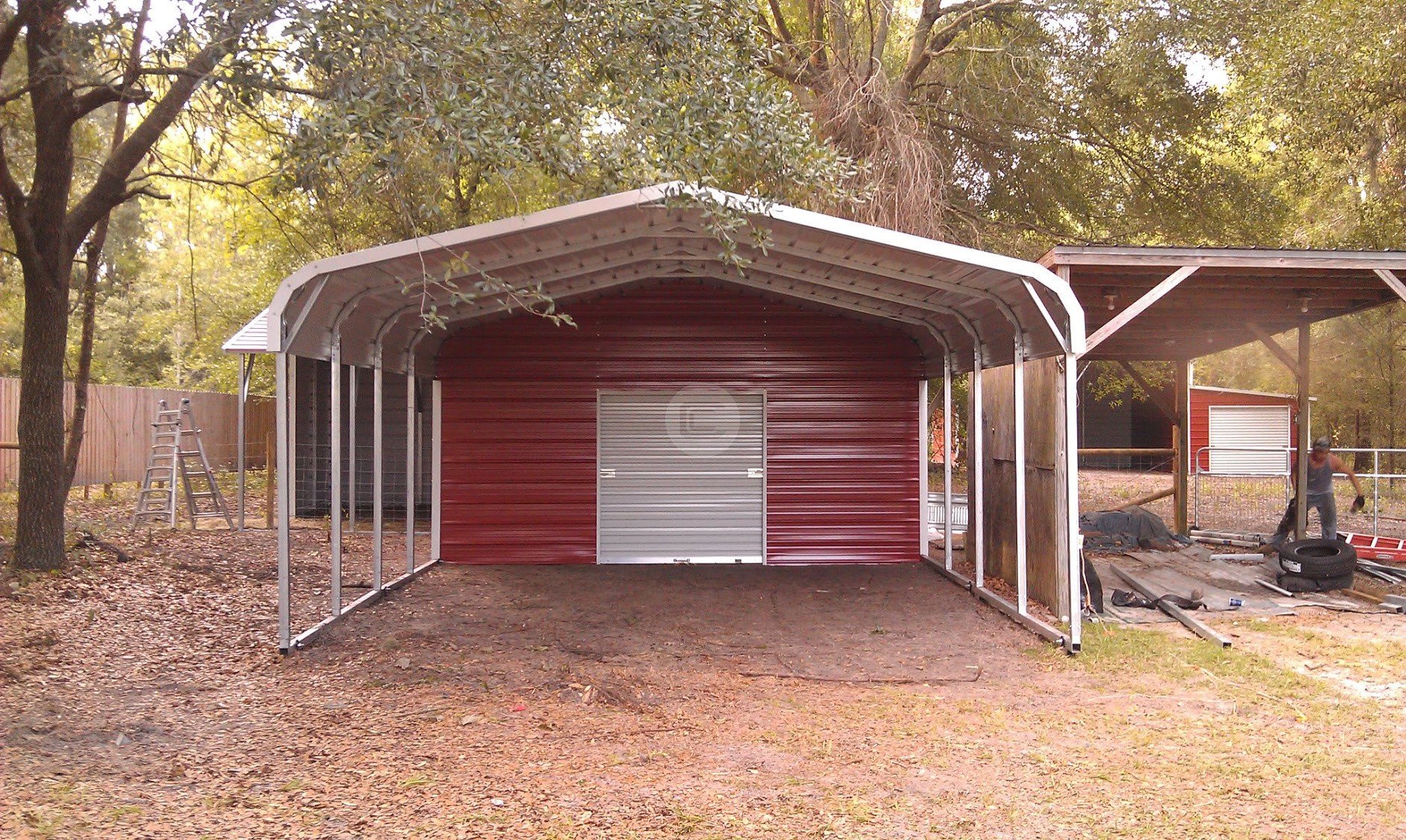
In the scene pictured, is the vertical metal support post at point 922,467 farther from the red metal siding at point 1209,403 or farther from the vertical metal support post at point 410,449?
the red metal siding at point 1209,403

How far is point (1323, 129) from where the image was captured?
11.7 metres

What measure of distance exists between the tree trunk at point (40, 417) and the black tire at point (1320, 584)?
34.3ft

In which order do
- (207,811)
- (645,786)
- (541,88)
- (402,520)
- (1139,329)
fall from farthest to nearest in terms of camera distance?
(402,520) → (1139,329) → (541,88) → (645,786) → (207,811)

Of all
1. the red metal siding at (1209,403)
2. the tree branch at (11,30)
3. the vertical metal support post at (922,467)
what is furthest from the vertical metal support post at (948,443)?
the red metal siding at (1209,403)

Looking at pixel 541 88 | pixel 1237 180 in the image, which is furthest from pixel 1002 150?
pixel 541 88

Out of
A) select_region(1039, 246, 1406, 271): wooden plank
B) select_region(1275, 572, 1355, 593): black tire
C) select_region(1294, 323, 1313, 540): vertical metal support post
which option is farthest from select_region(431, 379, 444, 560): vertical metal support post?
select_region(1294, 323, 1313, 540): vertical metal support post

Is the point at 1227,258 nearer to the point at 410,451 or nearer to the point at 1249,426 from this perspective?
the point at 410,451

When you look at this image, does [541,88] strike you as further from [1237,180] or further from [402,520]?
[1237,180]

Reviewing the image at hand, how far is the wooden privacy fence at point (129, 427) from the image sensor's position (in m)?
14.6

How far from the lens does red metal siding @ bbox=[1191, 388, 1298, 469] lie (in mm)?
25078

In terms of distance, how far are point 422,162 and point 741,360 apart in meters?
4.01

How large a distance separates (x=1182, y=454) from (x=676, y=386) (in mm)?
6621

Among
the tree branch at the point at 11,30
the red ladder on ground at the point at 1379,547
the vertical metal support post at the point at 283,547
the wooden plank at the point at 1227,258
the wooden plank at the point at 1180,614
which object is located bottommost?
the wooden plank at the point at 1180,614

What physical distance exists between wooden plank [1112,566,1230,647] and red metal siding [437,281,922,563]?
2534 mm
